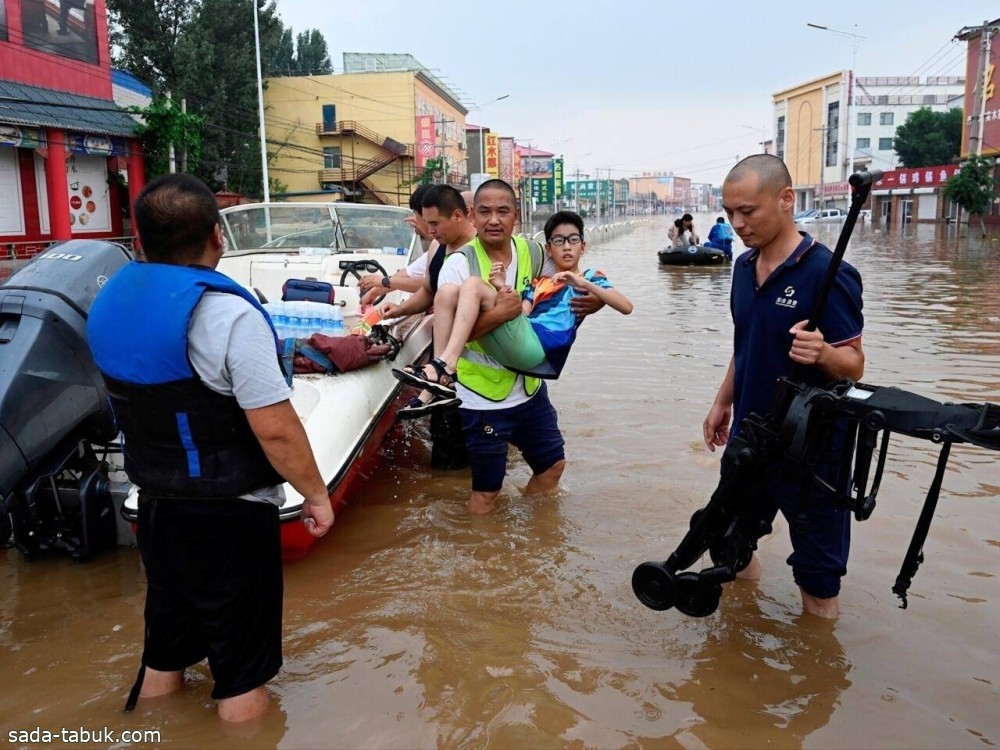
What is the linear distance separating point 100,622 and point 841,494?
3.13 metres

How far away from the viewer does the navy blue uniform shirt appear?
3096 mm

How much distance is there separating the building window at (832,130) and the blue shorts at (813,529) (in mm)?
96184

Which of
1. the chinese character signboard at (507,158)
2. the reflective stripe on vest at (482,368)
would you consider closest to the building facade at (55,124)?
the reflective stripe on vest at (482,368)

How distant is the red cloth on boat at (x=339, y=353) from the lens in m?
5.14

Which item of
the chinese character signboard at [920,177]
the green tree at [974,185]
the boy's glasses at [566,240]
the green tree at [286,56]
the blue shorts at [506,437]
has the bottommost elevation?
the blue shorts at [506,437]

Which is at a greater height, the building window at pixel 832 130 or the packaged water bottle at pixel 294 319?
the building window at pixel 832 130

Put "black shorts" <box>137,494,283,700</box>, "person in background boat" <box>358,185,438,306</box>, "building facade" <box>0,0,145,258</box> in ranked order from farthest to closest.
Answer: "building facade" <box>0,0,145,258</box>
"person in background boat" <box>358,185,438,306</box>
"black shorts" <box>137,494,283,700</box>

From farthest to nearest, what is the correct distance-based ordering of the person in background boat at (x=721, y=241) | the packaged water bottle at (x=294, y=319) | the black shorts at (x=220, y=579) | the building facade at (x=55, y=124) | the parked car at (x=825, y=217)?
1. the parked car at (x=825, y=217)
2. the person in background boat at (x=721, y=241)
3. the building facade at (x=55, y=124)
4. the packaged water bottle at (x=294, y=319)
5. the black shorts at (x=220, y=579)

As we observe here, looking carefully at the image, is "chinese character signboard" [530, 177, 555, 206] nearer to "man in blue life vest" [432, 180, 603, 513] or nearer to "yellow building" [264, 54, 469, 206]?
"yellow building" [264, 54, 469, 206]

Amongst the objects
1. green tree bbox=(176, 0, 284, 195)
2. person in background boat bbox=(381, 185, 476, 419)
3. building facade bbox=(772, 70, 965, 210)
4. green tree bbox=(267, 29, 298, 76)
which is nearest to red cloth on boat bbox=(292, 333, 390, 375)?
person in background boat bbox=(381, 185, 476, 419)

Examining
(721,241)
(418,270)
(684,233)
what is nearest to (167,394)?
(418,270)

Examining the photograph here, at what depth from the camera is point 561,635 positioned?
3689 mm

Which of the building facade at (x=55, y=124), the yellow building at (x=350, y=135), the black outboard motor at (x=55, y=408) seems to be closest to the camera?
the black outboard motor at (x=55, y=408)

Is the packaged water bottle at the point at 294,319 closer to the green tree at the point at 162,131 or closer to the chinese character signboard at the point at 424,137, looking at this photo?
the green tree at the point at 162,131
